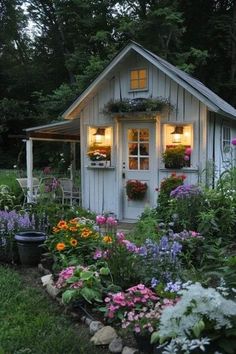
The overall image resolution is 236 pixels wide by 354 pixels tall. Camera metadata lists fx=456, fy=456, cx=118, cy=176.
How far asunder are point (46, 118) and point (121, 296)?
18.0 meters

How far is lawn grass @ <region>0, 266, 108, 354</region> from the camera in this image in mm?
3463

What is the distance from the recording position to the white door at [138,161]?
9430 millimetres

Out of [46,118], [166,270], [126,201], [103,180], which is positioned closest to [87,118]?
[103,180]

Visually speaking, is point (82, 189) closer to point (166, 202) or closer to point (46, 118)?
point (166, 202)

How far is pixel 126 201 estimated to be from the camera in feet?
32.1

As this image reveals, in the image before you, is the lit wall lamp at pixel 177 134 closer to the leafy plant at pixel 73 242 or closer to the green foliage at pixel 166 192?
the green foliage at pixel 166 192

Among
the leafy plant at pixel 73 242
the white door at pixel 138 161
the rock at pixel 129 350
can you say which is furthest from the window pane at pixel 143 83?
the rock at pixel 129 350

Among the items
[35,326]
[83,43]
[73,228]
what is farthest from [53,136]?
[83,43]

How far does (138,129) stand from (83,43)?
1139 cm

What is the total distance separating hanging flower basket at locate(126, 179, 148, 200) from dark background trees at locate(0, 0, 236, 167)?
25.9 ft

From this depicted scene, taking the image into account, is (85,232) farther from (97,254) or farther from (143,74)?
(143,74)

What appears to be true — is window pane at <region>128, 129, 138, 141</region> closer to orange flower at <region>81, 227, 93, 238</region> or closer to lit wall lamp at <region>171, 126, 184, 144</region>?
lit wall lamp at <region>171, 126, 184, 144</region>

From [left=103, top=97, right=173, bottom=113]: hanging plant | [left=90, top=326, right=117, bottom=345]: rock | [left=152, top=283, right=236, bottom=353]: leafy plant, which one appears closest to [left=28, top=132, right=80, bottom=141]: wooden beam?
[left=103, top=97, right=173, bottom=113]: hanging plant

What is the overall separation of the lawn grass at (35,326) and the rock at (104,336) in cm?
6
